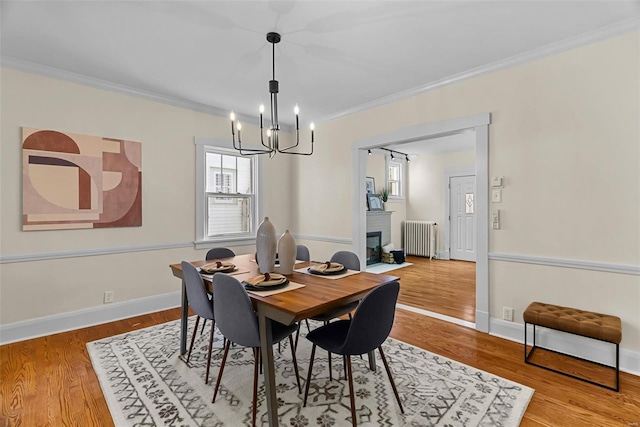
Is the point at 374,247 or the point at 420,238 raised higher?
the point at 420,238

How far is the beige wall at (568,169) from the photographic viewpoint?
2.35m

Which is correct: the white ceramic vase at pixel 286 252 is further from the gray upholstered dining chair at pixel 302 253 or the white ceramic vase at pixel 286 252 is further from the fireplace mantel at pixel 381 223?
the fireplace mantel at pixel 381 223

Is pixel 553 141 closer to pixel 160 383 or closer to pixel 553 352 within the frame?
pixel 553 352

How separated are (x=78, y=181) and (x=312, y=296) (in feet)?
9.64

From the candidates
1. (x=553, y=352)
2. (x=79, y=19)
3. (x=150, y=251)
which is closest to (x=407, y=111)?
(x=553, y=352)

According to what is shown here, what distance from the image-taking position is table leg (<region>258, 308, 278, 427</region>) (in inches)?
66.1

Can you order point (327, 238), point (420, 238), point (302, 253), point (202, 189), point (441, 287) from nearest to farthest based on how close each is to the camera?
point (302, 253)
point (202, 189)
point (327, 238)
point (441, 287)
point (420, 238)

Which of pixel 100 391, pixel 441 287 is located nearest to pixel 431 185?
pixel 441 287

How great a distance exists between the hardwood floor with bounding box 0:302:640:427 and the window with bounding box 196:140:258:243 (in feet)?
5.42

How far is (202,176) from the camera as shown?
4.15 m

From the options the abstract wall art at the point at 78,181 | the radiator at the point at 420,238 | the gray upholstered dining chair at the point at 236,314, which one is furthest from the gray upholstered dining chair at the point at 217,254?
the radiator at the point at 420,238

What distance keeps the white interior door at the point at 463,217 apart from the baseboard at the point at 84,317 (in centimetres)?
596

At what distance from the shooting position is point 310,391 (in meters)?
2.11

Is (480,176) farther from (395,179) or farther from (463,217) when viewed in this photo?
(395,179)
